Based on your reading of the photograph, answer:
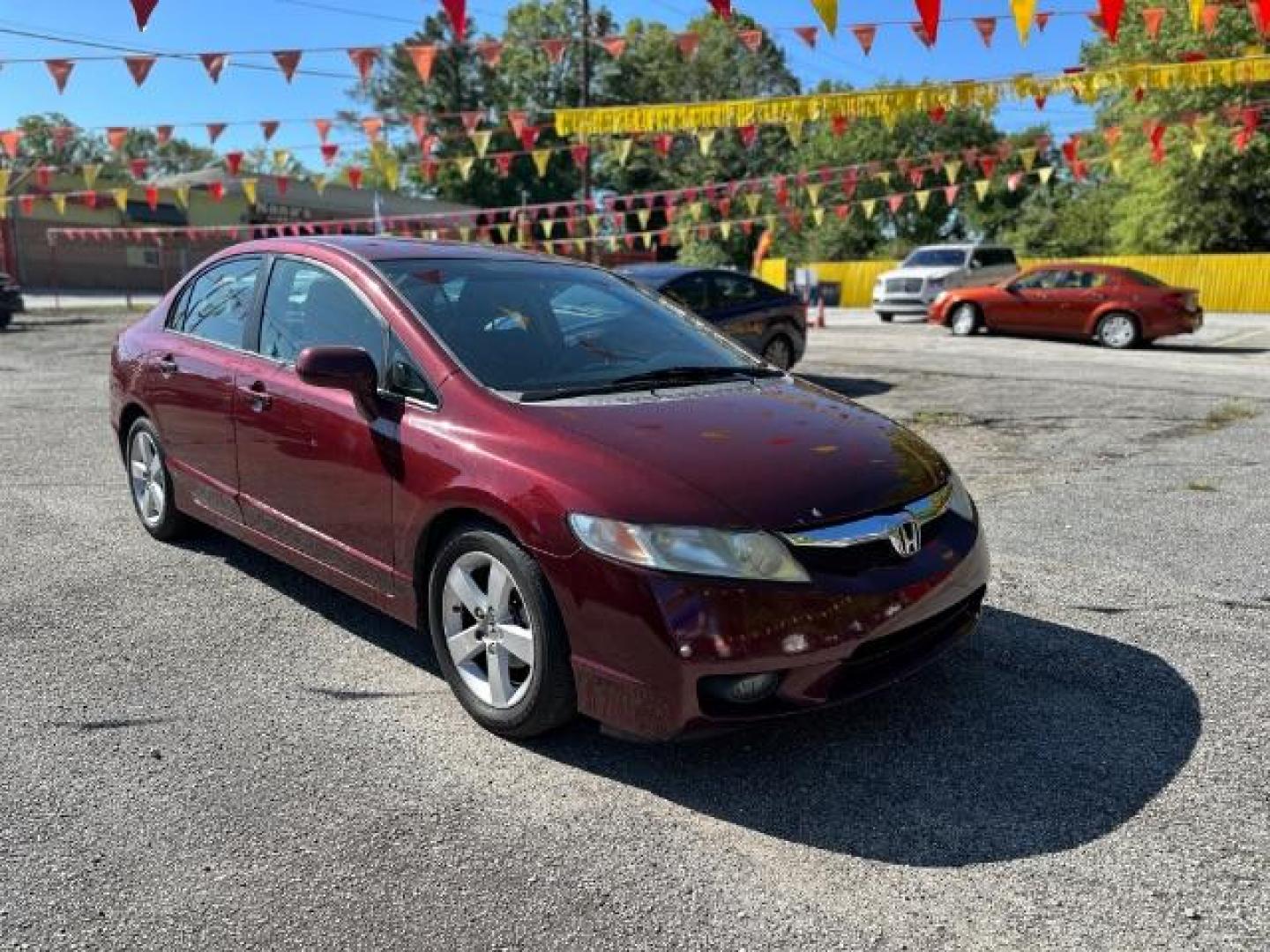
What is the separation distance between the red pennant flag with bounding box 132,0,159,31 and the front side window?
356cm

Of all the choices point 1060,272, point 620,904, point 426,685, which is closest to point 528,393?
point 426,685

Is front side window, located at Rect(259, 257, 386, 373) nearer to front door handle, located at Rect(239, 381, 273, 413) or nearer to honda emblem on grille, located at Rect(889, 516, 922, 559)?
front door handle, located at Rect(239, 381, 273, 413)

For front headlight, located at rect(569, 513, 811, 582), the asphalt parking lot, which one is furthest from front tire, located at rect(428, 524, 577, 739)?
front headlight, located at rect(569, 513, 811, 582)

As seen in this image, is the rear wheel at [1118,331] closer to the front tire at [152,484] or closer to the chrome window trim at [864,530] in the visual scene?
the chrome window trim at [864,530]

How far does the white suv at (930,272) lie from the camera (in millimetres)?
23625

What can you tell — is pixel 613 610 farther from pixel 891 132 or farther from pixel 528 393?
pixel 891 132

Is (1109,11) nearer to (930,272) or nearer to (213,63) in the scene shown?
(213,63)

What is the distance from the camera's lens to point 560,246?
36.9 metres

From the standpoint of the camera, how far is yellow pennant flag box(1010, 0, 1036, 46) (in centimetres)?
697

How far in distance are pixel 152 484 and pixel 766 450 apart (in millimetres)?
3613

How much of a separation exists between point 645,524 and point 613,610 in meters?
0.25

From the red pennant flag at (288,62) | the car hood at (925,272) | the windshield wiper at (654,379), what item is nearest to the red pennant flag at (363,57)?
the red pennant flag at (288,62)

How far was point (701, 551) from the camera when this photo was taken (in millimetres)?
2764

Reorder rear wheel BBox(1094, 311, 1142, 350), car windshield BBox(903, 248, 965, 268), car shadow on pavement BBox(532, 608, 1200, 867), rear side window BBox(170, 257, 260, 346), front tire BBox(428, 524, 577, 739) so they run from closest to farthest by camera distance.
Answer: car shadow on pavement BBox(532, 608, 1200, 867) < front tire BBox(428, 524, 577, 739) < rear side window BBox(170, 257, 260, 346) < rear wheel BBox(1094, 311, 1142, 350) < car windshield BBox(903, 248, 965, 268)
